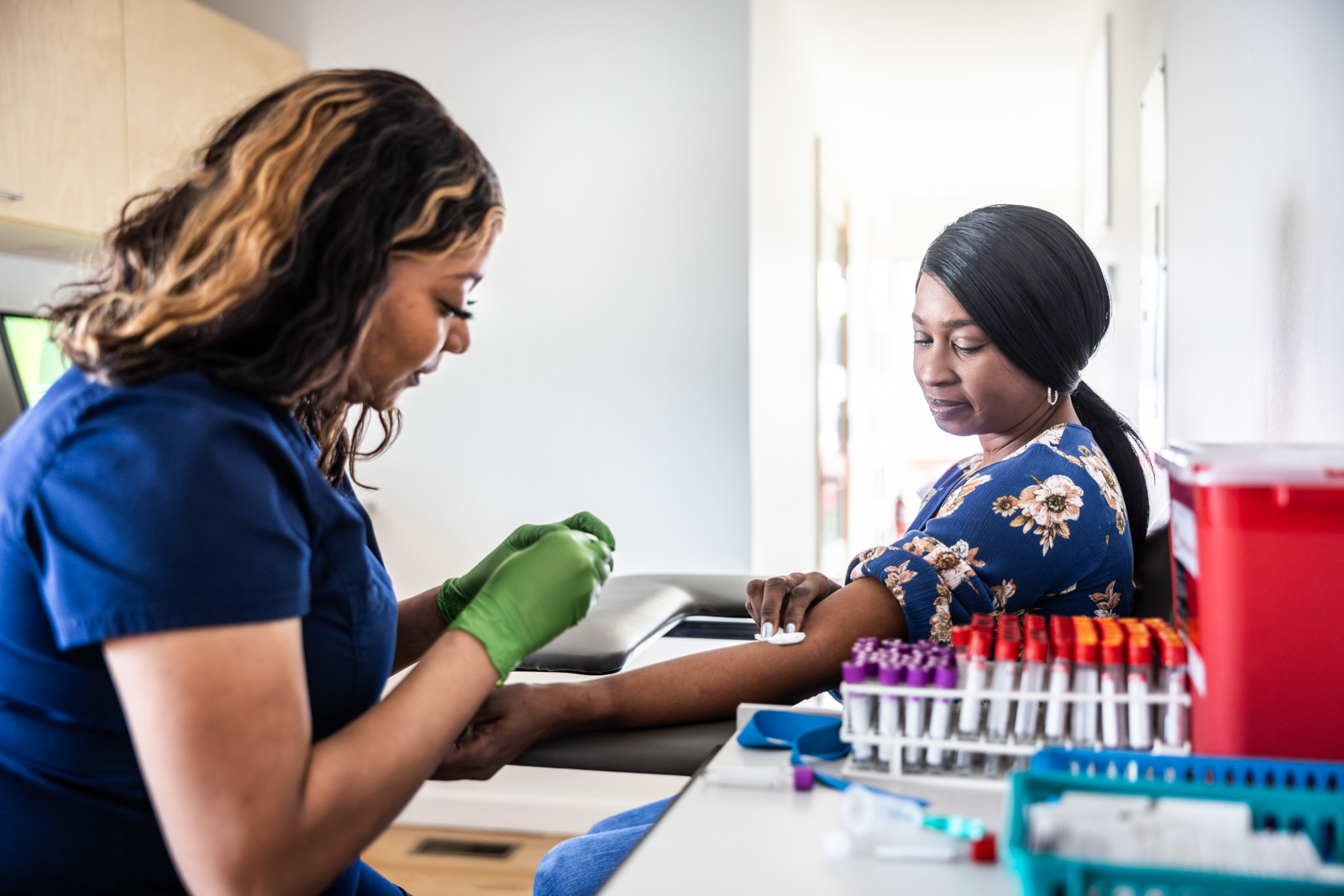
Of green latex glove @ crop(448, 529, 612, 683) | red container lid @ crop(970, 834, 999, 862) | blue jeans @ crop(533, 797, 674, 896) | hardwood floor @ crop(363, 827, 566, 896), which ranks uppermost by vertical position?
green latex glove @ crop(448, 529, 612, 683)

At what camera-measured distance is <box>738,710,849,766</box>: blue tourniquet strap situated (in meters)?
0.88

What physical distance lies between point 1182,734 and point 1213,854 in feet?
0.97

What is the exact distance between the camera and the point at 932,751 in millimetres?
823

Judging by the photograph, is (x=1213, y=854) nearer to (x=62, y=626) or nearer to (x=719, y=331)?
(x=62, y=626)

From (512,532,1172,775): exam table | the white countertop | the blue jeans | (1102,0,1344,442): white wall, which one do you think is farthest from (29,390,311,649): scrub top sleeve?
(1102,0,1344,442): white wall

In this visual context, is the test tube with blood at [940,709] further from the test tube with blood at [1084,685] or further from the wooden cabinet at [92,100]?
the wooden cabinet at [92,100]

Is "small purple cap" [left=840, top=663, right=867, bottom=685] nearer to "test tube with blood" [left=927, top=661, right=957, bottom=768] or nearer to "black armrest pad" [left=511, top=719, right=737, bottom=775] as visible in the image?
"test tube with blood" [left=927, top=661, right=957, bottom=768]

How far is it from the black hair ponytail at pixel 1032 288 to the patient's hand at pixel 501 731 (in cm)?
72

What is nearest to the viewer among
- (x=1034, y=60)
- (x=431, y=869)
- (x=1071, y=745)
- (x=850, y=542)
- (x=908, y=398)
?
(x=1071, y=745)

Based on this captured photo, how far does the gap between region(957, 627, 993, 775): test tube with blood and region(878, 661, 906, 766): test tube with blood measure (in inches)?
2.0

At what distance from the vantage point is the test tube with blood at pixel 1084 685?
2.62 ft

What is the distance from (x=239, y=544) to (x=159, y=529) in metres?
0.05

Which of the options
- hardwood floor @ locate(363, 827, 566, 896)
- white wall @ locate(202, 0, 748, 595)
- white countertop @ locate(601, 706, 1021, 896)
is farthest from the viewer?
white wall @ locate(202, 0, 748, 595)

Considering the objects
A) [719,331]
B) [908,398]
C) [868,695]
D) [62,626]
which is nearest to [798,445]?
[719,331]
